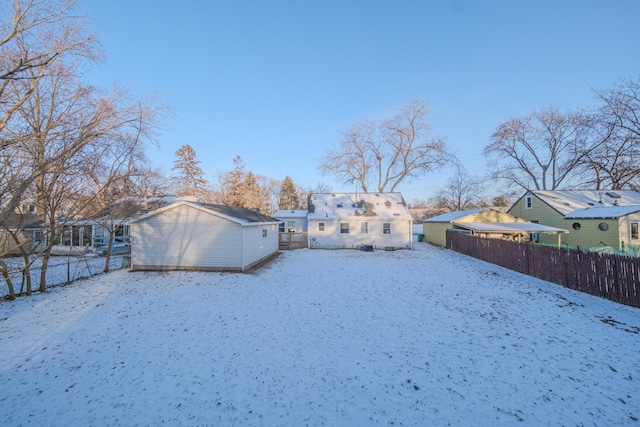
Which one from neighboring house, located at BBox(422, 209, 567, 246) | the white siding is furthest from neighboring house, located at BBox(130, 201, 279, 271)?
neighboring house, located at BBox(422, 209, 567, 246)

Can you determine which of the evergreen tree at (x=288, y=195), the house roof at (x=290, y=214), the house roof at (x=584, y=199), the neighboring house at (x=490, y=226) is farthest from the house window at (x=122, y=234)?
A: the house roof at (x=584, y=199)

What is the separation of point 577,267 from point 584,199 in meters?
18.7

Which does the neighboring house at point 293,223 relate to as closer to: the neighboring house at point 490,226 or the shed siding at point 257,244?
the shed siding at point 257,244

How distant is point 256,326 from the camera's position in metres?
6.00

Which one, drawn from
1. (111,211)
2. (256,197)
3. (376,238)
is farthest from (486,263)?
(256,197)

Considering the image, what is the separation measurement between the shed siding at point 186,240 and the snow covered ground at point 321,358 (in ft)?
11.7

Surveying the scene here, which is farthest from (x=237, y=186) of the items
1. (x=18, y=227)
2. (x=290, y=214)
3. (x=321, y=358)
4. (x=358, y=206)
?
(x=321, y=358)

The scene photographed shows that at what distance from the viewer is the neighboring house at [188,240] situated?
12.1 metres

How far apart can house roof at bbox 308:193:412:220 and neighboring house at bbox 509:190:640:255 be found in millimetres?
10978

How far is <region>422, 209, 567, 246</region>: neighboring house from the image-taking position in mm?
17031

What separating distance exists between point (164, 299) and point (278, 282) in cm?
386

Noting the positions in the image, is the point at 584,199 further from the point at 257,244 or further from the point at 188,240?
the point at 188,240

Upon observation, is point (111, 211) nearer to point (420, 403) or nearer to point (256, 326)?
point (256, 326)

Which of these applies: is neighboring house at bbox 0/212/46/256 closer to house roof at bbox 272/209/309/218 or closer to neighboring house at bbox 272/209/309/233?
neighboring house at bbox 272/209/309/233
